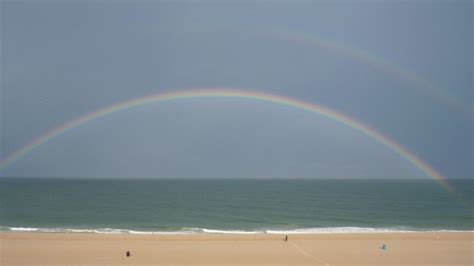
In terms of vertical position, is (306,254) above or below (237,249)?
below

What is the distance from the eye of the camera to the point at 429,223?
3847 centimetres

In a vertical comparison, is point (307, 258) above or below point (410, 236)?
below

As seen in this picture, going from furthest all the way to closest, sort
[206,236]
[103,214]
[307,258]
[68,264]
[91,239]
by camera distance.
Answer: [103,214], [206,236], [91,239], [307,258], [68,264]

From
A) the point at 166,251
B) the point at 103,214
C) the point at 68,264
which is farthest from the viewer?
the point at 103,214

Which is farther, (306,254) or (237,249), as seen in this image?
(237,249)

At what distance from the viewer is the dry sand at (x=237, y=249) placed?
1664 cm

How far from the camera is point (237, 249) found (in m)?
19.1

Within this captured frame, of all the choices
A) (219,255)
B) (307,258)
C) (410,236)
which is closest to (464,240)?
(410,236)

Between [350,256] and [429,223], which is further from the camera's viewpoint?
[429,223]

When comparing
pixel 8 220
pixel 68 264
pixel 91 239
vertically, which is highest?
pixel 8 220

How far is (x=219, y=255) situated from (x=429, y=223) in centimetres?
2775

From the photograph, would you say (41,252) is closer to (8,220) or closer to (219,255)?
(219,255)

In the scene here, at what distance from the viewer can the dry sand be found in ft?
54.6

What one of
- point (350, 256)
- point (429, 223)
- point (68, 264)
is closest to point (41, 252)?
point (68, 264)
